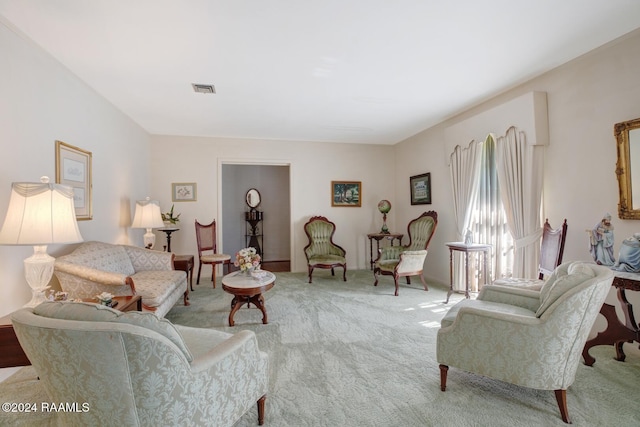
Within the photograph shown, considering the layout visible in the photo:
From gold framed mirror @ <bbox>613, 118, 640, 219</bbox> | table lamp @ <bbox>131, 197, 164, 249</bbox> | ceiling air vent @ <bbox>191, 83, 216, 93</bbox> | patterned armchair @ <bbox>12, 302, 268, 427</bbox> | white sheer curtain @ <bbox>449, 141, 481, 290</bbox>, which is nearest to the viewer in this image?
patterned armchair @ <bbox>12, 302, 268, 427</bbox>

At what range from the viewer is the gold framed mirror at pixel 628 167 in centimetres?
240

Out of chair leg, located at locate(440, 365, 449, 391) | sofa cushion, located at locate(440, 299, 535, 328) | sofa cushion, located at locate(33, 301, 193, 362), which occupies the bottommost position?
chair leg, located at locate(440, 365, 449, 391)

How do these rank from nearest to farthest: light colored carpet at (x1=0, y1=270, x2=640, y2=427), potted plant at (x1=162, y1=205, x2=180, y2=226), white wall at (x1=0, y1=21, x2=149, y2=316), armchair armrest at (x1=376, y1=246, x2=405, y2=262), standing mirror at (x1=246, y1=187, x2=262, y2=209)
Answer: light colored carpet at (x1=0, y1=270, x2=640, y2=427), white wall at (x1=0, y1=21, x2=149, y2=316), armchair armrest at (x1=376, y1=246, x2=405, y2=262), potted plant at (x1=162, y1=205, x2=180, y2=226), standing mirror at (x1=246, y1=187, x2=262, y2=209)

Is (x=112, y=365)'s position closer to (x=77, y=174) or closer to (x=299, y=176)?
(x=77, y=174)

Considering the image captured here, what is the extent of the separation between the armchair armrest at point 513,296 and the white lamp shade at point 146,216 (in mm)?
4190

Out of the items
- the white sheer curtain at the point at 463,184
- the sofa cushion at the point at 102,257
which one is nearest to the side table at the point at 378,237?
the white sheer curtain at the point at 463,184

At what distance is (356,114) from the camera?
4.42 metres

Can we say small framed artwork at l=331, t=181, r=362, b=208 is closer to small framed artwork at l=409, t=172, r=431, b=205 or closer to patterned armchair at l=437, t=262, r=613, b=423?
small framed artwork at l=409, t=172, r=431, b=205

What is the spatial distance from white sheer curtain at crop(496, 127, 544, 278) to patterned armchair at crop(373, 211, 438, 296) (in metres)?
1.28

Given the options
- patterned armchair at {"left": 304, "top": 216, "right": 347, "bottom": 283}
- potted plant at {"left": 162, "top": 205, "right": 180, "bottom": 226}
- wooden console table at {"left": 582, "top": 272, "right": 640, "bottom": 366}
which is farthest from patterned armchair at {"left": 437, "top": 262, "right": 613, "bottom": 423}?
potted plant at {"left": 162, "top": 205, "right": 180, "bottom": 226}

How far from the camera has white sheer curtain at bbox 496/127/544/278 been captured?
3225 millimetres

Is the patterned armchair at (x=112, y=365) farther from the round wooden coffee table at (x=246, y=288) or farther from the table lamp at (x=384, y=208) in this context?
the table lamp at (x=384, y=208)

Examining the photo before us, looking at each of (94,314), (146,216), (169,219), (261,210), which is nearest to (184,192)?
(169,219)

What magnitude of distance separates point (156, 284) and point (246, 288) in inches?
36.9
